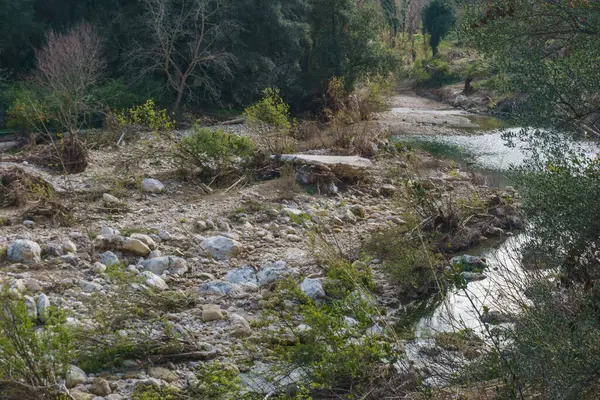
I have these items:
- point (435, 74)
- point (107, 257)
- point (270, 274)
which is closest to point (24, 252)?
point (107, 257)

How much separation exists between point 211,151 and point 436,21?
2956cm

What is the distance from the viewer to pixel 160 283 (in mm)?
6363

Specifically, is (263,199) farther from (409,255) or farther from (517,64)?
(517,64)

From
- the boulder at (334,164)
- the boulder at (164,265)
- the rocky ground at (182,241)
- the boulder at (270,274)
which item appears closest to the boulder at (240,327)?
the rocky ground at (182,241)

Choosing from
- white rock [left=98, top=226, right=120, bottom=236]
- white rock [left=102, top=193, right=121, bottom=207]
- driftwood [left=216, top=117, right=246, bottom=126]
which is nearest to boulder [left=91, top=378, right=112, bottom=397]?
white rock [left=98, top=226, right=120, bottom=236]

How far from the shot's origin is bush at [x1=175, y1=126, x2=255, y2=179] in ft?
33.8

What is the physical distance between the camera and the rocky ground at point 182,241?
5348 millimetres

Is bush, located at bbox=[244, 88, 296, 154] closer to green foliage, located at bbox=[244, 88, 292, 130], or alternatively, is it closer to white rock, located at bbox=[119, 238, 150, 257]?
green foliage, located at bbox=[244, 88, 292, 130]

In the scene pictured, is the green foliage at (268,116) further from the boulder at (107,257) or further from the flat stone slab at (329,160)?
the boulder at (107,257)

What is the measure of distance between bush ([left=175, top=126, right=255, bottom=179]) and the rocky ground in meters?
0.36

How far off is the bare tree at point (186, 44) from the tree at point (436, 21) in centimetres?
1913

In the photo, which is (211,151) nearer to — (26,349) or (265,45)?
(26,349)

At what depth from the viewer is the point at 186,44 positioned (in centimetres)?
1891

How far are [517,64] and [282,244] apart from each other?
424 cm
